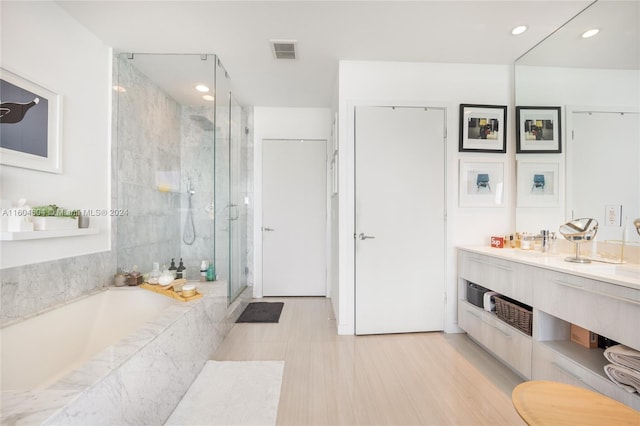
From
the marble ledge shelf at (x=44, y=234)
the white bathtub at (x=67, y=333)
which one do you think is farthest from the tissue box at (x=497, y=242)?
the marble ledge shelf at (x=44, y=234)

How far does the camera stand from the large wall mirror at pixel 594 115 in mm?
1700

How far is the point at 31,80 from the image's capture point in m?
1.70

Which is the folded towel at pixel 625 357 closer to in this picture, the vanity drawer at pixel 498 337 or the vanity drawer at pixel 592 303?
the vanity drawer at pixel 592 303

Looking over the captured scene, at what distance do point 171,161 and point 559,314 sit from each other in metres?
3.35

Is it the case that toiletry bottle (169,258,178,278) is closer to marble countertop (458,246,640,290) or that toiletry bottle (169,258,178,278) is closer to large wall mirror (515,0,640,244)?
marble countertop (458,246,640,290)

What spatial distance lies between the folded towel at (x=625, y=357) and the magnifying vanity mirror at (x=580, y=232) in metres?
0.63

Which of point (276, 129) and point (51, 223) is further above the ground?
point (276, 129)

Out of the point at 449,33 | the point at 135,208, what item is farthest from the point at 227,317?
the point at 449,33

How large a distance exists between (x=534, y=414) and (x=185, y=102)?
339cm

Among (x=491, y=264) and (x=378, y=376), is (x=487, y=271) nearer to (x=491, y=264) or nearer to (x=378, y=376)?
(x=491, y=264)

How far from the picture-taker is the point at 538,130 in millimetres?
2434

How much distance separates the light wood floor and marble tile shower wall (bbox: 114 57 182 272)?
1150 mm

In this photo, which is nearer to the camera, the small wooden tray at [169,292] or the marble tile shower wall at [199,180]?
the small wooden tray at [169,292]

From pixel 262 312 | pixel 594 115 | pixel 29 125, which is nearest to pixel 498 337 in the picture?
pixel 594 115
